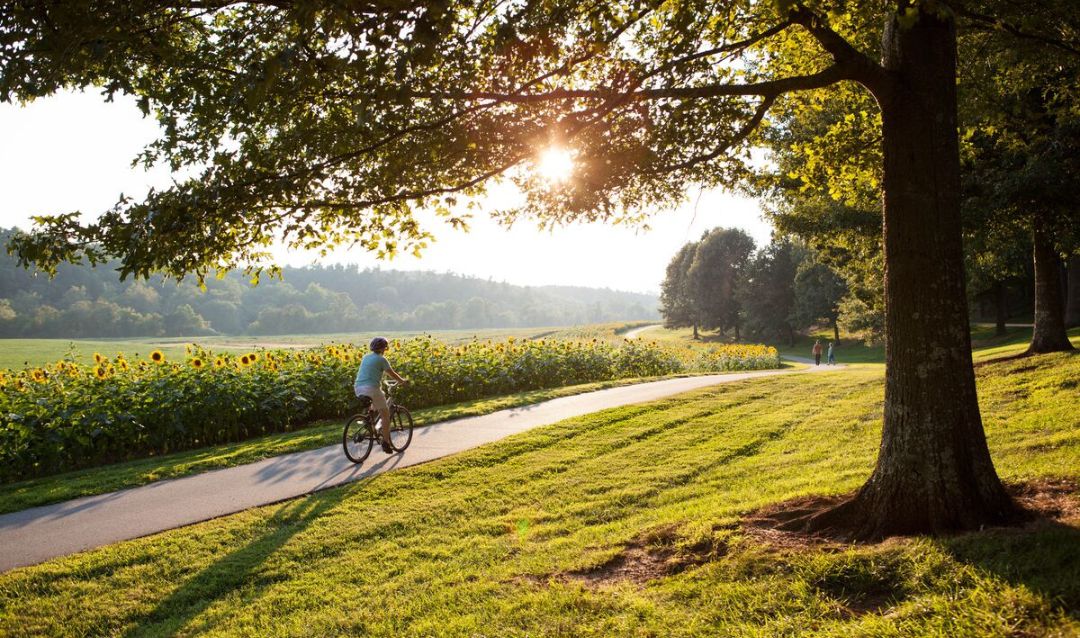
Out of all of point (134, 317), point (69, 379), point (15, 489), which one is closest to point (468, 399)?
point (69, 379)

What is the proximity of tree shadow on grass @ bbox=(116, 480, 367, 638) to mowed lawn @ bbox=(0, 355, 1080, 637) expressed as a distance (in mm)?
19

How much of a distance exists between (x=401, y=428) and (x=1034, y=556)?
7902mm

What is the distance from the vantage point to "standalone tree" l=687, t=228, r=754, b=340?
6222 cm

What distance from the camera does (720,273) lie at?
62812 millimetres

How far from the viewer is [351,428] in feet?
29.7

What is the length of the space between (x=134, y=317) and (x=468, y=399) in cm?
6357

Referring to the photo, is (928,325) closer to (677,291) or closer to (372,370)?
(372,370)

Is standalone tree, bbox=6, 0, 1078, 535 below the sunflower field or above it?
above

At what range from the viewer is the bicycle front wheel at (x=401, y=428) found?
31.5ft

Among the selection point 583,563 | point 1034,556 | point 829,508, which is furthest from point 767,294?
point 1034,556

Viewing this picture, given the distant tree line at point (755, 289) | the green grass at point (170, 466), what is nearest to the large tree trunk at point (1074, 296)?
the distant tree line at point (755, 289)

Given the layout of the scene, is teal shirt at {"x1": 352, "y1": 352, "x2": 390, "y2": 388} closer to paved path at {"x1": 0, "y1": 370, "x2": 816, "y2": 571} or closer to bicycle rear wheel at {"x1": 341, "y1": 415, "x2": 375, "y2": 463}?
bicycle rear wheel at {"x1": 341, "y1": 415, "x2": 375, "y2": 463}

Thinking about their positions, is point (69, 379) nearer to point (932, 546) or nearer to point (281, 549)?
point (281, 549)

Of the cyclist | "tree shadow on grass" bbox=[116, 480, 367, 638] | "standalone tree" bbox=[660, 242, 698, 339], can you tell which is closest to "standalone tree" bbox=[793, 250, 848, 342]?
"standalone tree" bbox=[660, 242, 698, 339]
